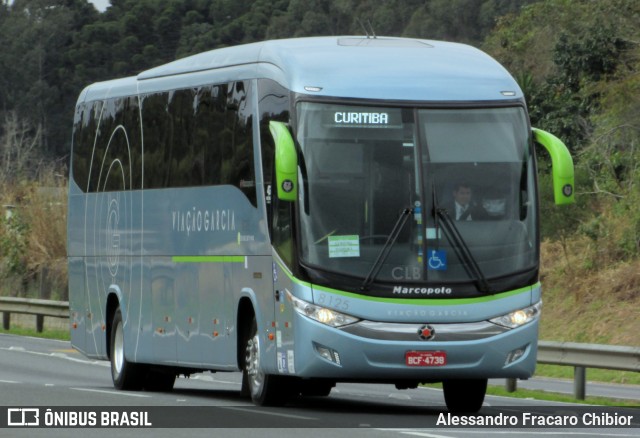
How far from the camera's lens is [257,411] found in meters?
15.5

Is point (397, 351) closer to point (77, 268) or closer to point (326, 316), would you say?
point (326, 316)

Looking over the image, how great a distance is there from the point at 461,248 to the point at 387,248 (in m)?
0.67

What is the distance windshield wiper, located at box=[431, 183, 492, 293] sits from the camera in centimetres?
1481

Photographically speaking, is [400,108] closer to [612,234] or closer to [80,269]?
[80,269]

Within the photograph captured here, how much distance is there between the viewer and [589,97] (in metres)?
44.3

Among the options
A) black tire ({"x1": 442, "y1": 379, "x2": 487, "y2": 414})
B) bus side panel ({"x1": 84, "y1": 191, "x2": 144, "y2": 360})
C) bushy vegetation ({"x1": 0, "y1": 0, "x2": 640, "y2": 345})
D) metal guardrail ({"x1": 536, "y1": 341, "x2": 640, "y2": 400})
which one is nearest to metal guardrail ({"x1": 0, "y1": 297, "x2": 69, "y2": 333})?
bushy vegetation ({"x1": 0, "y1": 0, "x2": 640, "y2": 345})

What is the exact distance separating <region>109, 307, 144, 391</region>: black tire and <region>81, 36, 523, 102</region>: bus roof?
5.30 metres

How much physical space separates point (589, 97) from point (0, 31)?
98.8 m

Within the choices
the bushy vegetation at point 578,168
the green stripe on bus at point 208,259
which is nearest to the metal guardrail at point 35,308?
the bushy vegetation at point 578,168

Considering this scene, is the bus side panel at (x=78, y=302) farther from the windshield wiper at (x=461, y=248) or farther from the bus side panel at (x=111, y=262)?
the windshield wiper at (x=461, y=248)

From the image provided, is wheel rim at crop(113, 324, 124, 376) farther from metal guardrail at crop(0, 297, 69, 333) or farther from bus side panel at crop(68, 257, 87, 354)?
metal guardrail at crop(0, 297, 69, 333)

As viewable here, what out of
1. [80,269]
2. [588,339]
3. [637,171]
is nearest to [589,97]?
[637,171]

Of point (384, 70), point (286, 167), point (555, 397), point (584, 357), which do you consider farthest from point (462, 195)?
point (555, 397)

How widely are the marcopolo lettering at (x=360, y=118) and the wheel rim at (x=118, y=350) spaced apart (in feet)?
21.6
